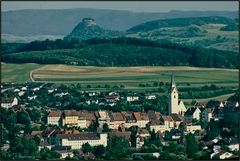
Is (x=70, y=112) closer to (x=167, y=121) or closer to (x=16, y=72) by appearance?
(x=167, y=121)

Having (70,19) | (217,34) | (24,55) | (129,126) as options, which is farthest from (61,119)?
(70,19)

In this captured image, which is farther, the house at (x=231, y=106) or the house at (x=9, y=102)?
the house at (x=9, y=102)

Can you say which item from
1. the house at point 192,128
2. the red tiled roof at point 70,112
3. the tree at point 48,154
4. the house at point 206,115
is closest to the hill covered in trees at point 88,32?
the house at point 206,115

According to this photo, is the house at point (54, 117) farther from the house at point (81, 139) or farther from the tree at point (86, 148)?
the tree at point (86, 148)

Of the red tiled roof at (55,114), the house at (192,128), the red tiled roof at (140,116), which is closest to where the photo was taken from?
the house at (192,128)

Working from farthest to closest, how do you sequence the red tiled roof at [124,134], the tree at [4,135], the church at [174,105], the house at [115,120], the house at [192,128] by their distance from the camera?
the church at [174,105] < the house at [115,120] < the house at [192,128] < the red tiled roof at [124,134] < the tree at [4,135]

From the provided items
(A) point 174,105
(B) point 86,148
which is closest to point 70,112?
(A) point 174,105
